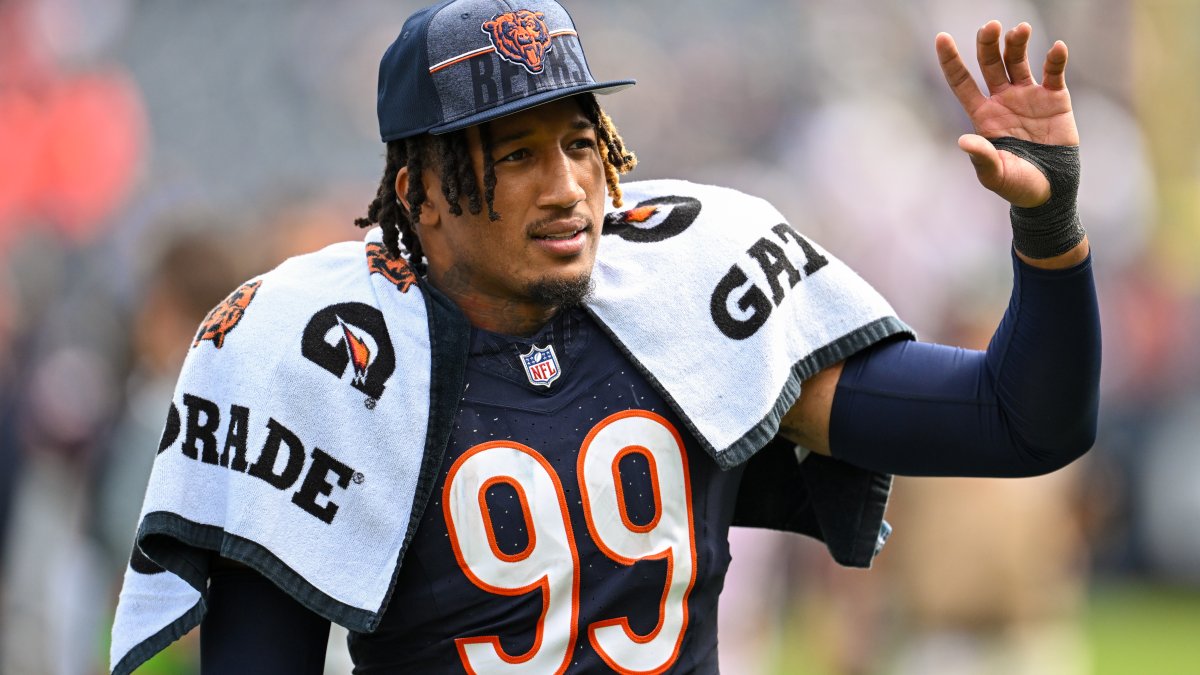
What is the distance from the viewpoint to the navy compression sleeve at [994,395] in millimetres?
2830

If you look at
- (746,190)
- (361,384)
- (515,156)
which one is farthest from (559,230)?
(746,190)

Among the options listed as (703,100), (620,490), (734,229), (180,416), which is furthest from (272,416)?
(703,100)

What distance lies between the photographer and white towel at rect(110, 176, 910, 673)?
2893mm

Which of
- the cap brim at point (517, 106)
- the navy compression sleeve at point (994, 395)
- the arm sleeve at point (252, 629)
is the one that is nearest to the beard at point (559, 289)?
the cap brim at point (517, 106)

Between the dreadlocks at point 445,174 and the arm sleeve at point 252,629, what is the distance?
0.67 m

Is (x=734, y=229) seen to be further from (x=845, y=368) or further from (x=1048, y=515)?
(x=1048, y=515)

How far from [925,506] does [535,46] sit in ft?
12.6

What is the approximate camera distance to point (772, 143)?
46.1 ft

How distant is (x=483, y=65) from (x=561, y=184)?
0.25m

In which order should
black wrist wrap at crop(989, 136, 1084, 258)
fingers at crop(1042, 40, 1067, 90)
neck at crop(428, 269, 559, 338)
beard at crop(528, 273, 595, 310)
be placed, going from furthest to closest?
1. neck at crop(428, 269, 559, 338)
2. beard at crop(528, 273, 595, 310)
3. black wrist wrap at crop(989, 136, 1084, 258)
4. fingers at crop(1042, 40, 1067, 90)

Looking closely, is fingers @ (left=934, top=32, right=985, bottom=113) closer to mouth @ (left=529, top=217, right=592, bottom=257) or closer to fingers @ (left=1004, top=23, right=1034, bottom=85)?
fingers @ (left=1004, top=23, right=1034, bottom=85)

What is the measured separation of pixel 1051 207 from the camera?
279 cm

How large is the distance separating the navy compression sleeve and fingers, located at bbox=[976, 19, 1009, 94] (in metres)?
0.31

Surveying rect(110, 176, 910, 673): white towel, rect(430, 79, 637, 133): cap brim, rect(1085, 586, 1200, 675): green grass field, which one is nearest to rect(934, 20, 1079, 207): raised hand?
rect(110, 176, 910, 673): white towel
